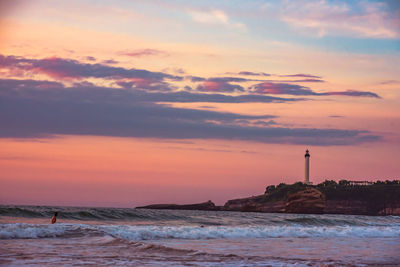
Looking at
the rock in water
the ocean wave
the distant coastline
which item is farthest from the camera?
the distant coastline

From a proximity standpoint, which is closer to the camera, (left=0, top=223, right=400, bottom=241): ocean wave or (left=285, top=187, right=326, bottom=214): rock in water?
(left=0, top=223, right=400, bottom=241): ocean wave

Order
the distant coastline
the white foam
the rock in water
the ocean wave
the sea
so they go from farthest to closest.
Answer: the distant coastline → the rock in water → the white foam → the ocean wave → the sea

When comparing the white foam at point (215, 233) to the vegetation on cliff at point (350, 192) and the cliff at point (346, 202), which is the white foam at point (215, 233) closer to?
the cliff at point (346, 202)

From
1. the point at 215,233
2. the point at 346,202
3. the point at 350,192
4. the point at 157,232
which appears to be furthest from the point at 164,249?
the point at 350,192

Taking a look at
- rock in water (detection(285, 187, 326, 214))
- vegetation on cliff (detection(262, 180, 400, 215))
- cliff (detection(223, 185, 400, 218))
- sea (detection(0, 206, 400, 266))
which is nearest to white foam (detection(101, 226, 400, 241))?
sea (detection(0, 206, 400, 266))

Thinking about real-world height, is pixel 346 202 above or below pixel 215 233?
above

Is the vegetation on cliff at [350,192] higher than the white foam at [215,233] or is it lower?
higher

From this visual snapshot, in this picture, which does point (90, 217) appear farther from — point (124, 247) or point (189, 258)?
point (189, 258)

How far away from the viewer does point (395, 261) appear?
14.8 m

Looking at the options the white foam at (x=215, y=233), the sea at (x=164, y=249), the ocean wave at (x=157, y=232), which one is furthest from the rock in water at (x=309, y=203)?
the sea at (x=164, y=249)

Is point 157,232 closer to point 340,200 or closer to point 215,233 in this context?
point 215,233

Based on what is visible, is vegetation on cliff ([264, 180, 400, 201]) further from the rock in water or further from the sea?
the sea

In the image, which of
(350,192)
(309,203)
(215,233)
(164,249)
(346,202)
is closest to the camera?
(164,249)

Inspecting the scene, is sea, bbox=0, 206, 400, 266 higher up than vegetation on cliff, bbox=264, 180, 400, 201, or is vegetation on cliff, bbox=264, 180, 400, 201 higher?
vegetation on cliff, bbox=264, 180, 400, 201
